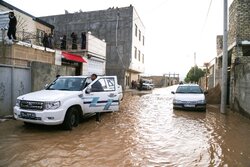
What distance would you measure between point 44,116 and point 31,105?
24.5 inches

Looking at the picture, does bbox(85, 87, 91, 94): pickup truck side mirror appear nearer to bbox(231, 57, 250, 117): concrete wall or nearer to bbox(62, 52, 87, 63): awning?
bbox(62, 52, 87, 63): awning

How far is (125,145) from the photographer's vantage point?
19.4 feet

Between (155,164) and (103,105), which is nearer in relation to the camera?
(155,164)

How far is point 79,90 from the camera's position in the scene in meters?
8.07

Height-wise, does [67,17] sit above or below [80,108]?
above

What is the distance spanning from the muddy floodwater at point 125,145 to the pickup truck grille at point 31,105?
2.64 ft

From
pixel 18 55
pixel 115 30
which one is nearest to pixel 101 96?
pixel 18 55

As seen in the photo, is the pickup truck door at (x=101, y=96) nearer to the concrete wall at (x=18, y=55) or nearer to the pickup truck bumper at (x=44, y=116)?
the pickup truck bumper at (x=44, y=116)

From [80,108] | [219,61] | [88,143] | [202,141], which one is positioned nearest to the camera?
[88,143]

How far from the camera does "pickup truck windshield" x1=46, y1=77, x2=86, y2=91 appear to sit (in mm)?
8259

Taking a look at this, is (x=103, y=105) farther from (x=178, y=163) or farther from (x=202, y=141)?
(x=178, y=163)

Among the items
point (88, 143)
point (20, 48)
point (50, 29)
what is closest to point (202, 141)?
point (88, 143)

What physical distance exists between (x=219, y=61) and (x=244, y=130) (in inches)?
516

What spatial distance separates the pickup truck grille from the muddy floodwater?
805mm
